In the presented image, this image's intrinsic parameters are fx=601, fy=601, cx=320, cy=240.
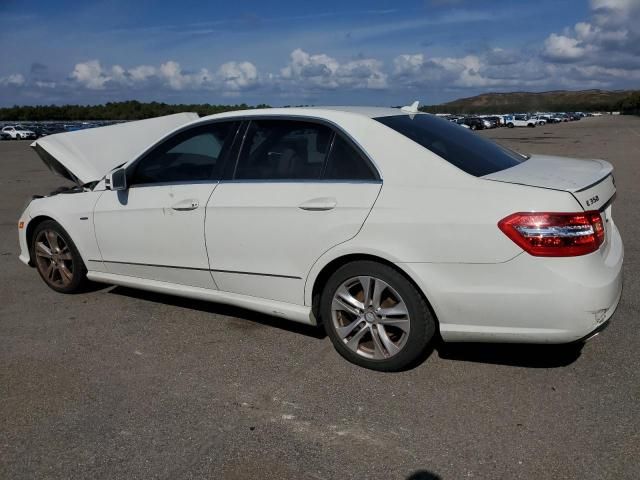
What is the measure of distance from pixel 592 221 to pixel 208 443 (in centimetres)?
231

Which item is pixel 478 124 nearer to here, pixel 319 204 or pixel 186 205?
pixel 186 205

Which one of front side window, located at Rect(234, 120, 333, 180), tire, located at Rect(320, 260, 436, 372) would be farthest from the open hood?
tire, located at Rect(320, 260, 436, 372)

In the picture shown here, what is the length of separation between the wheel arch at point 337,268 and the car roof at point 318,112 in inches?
36.8

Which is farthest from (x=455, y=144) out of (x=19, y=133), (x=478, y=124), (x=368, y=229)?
(x=478, y=124)

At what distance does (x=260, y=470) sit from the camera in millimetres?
2777

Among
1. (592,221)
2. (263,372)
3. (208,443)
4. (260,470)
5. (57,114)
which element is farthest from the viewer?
(57,114)

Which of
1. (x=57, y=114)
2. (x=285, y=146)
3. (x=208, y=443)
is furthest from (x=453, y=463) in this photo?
(x=57, y=114)

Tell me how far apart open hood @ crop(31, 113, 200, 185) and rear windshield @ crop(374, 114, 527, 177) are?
6.84ft

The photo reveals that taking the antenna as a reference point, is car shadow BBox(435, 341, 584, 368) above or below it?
below

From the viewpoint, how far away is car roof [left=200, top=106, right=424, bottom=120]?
156 inches

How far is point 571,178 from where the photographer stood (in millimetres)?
3449

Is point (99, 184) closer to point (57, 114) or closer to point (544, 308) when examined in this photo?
point (544, 308)

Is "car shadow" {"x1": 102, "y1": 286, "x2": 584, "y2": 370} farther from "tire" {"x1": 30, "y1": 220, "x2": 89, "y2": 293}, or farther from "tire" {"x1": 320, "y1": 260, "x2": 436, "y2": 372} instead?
"tire" {"x1": 30, "y1": 220, "x2": 89, "y2": 293}

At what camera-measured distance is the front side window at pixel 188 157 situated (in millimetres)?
4305
